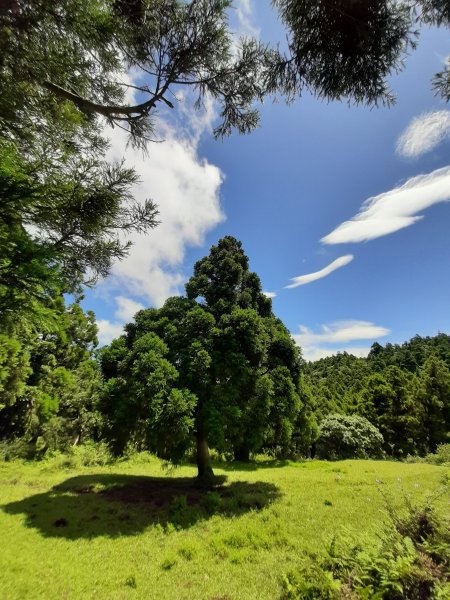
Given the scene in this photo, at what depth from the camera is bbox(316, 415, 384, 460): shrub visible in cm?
3250

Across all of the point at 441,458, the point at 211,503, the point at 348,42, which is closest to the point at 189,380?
the point at 211,503

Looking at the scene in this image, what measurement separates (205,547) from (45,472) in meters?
16.2

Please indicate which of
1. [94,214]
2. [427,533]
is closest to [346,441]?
[427,533]

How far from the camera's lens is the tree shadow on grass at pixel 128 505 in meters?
9.93

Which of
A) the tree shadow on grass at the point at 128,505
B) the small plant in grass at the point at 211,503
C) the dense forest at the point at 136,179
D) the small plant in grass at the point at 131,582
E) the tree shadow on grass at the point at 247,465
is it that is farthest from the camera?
the tree shadow on grass at the point at 247,465

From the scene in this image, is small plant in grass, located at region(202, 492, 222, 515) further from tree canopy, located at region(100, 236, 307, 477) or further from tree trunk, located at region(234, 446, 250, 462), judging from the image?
tree trunk, located at region(234, 446, 250, 462)

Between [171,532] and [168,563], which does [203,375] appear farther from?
[168,563]

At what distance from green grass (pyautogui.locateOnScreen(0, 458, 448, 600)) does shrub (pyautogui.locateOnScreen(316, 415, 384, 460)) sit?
17.3 meters

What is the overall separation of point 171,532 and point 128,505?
3.39 m

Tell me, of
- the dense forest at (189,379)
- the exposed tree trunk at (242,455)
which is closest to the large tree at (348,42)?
the dense forest at (189,379)

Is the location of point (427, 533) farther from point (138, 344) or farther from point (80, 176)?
point (138, 344)

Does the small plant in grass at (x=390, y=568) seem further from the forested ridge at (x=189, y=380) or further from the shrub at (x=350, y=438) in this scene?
the shrub at (x=350, y=438)

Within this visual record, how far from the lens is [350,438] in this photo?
3219 centimetres

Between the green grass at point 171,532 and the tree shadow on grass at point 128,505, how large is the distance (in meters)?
0.04
